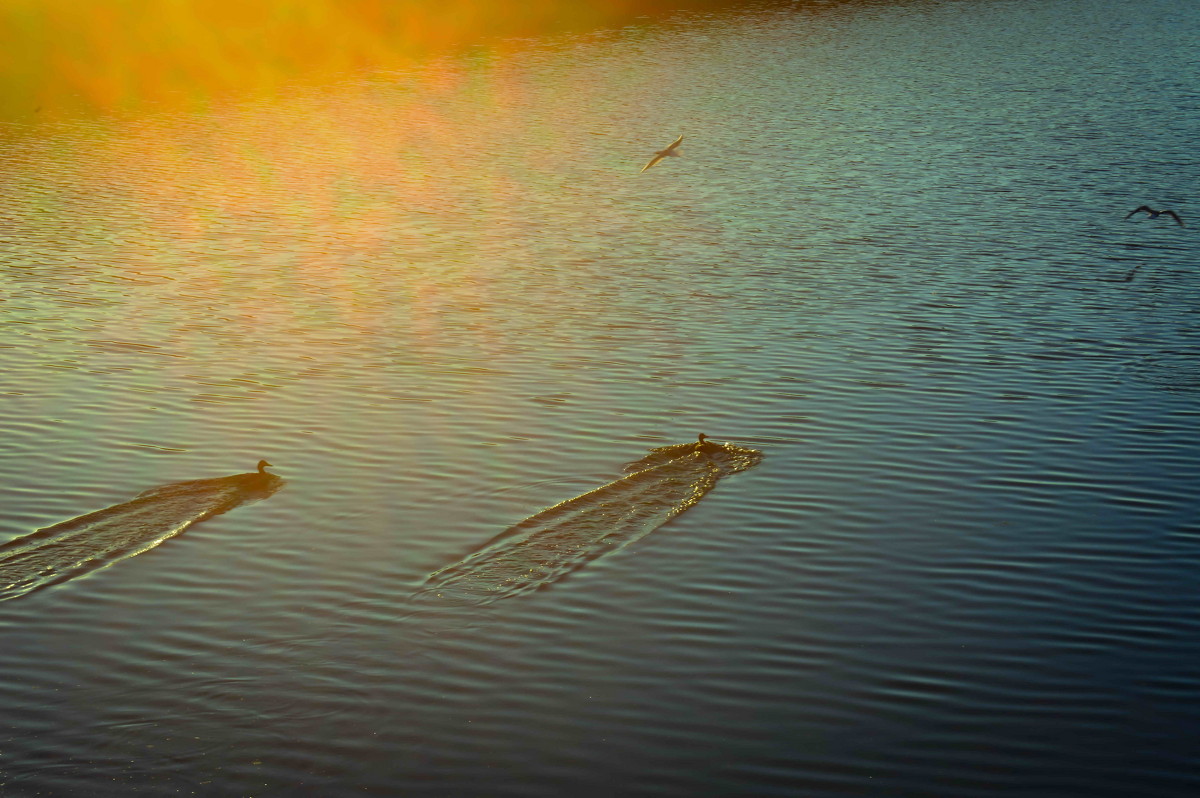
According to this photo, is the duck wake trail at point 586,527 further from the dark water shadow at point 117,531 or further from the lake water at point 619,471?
the dark water shadow at point 117,531

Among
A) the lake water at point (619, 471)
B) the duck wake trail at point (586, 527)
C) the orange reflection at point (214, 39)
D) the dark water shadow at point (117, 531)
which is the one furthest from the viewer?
the orange reflection at point (214, 39)

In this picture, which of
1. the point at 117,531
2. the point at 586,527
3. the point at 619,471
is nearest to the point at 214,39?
the point at 619,471

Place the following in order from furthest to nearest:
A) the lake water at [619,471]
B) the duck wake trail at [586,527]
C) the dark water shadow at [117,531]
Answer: the dark water shadow at [117,531]
the duck wake trail at [586,527]
the lake water at [619,471]

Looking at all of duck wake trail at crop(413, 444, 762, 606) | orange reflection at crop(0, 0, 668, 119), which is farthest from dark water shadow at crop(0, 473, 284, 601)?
orange reflection at crop(0, 0, 668, 119)

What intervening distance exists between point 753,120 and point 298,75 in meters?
34.8

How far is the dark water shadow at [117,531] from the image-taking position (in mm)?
18013

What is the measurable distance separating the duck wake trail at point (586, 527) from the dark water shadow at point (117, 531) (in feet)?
14.2

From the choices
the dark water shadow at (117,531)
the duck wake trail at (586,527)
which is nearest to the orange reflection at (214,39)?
the dark water shadow at (117,531)

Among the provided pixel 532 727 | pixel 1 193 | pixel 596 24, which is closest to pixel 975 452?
pixel 532 727

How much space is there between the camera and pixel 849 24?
91.9 meters

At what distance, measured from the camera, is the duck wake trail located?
17906 millimetres

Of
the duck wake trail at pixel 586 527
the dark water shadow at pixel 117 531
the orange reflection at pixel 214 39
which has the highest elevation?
the orange reflection at pixel 214 39

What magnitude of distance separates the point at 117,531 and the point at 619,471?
782 centimetres

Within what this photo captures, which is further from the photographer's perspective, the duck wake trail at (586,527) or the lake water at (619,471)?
the duck wake trail at (586,527)
